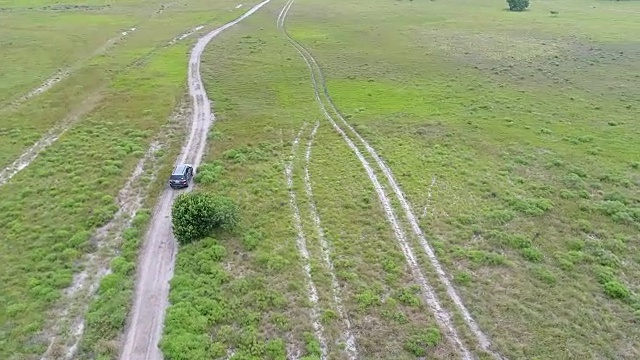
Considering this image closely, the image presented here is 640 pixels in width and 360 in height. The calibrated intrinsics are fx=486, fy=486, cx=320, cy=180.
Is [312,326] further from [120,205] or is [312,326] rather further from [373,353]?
[120,205]

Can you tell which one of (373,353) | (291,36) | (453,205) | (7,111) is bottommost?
(373,353)

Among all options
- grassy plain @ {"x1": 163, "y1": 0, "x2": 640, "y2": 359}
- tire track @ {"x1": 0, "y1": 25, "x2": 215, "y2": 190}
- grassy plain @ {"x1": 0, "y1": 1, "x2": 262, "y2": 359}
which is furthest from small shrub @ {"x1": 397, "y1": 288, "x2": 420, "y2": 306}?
tire track @ {"x1": 0, "y1": 25, "x2": 215, "y2": 190}

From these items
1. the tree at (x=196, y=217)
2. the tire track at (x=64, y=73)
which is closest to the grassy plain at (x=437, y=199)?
the tree at (x=196, y=217)

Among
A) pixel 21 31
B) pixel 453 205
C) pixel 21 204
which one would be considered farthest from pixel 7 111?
pixel 453 205

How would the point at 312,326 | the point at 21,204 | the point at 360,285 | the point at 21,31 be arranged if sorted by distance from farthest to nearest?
the point at 21,31 → the point at 21,204 → the point at 360,285 → the point at 312,326

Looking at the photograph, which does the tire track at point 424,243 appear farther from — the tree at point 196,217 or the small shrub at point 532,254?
the tree at point 196,217

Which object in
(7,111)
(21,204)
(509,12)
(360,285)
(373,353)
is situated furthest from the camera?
(509,12)

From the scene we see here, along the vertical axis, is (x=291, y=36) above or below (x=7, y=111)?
above

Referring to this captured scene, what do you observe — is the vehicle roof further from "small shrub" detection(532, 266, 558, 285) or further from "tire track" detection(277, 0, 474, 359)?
"small shrub" detection(532, 266, 558, 285)
